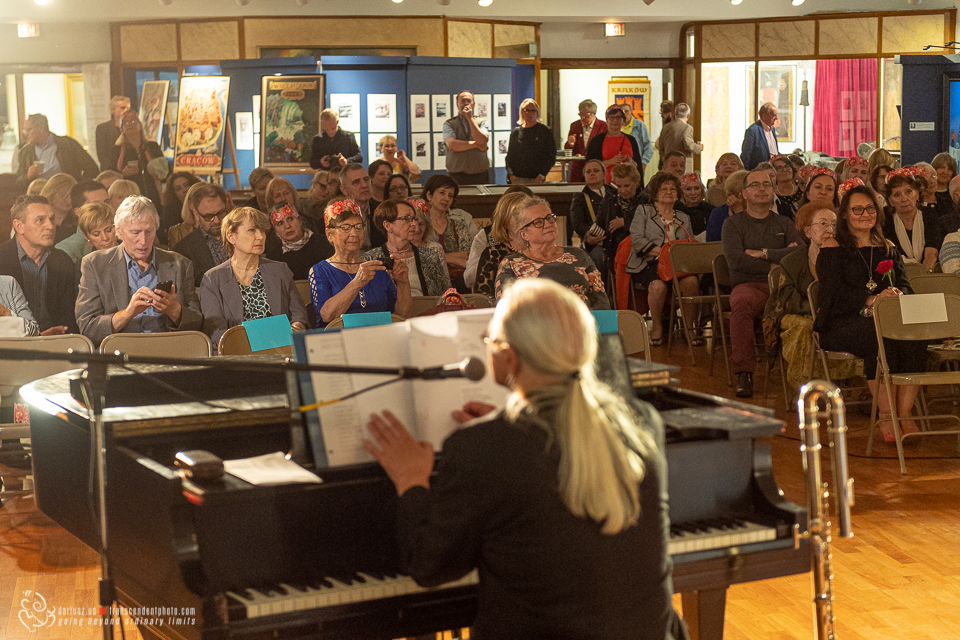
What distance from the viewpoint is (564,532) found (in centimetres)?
171

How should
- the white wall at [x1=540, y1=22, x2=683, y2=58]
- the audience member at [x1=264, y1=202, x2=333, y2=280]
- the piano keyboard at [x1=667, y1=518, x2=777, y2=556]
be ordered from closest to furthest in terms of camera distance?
1. the piano keyboard at [x1=667, y1=518, x2=777, y2=556]
2. the audience member at [x1=264, y1=202, x2=333, y2=280]
3. the white wall at [x1=540, y1=22, x2=683, y2=58]

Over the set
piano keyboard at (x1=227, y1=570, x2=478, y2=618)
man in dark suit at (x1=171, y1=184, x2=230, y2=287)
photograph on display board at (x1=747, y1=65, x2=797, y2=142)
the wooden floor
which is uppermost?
photograph on display board at (x1=747, y1=65, x2=797, y2=142)

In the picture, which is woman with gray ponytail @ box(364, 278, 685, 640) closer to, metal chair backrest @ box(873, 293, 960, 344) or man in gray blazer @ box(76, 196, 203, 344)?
man in gray blazer @ box(76, 196, 203, 344)

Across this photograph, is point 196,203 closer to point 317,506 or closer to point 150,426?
point 150,426

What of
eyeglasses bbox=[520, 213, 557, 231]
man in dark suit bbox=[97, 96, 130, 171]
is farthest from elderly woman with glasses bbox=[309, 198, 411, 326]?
man in dark suit bbox=[97, 96, 130, 171]

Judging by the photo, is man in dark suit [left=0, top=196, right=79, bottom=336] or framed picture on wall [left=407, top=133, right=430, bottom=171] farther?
framed picture on wall [left=407, top=133, right=430, bottom=171]

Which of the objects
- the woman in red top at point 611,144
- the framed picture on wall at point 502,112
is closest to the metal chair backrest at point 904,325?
the woman in red top at point 611,144

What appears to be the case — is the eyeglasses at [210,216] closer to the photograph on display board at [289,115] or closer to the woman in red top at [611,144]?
the photograph on display board at [289,115]

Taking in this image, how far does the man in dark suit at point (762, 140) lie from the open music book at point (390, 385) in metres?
10.7

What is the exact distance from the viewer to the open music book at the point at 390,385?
203 cm

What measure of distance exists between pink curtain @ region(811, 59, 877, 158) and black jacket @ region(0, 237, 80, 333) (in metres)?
13.0

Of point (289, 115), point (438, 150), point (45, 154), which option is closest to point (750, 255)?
point (289, 115)

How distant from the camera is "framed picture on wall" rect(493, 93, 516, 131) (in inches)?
551

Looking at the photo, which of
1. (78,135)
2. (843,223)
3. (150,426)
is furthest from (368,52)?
A: (150,426)
